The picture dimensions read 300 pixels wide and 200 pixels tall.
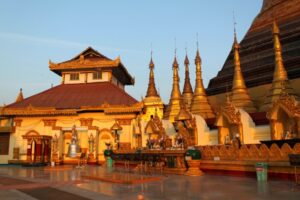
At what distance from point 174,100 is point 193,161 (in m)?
13.3

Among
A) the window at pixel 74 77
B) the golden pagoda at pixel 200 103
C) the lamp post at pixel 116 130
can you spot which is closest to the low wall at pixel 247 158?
the golden pagoda at pixel 200 103

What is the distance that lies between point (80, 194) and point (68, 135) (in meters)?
20.9

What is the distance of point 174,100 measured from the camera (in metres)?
26.6

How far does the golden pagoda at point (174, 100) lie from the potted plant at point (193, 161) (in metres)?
10.2

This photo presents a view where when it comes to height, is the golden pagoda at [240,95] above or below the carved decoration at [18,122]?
above

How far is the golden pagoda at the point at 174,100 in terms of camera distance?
25081 mm

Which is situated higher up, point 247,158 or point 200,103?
point 200,103

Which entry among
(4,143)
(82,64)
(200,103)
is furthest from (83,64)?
(200,103)

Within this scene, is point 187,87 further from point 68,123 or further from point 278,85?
point 278,85

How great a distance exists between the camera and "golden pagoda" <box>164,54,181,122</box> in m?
25.1

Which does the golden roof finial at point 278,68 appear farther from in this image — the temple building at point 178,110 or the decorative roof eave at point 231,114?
the decorative roof eave at point 231,114

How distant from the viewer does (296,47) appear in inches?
838

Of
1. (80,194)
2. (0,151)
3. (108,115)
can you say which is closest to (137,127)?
(108,115)

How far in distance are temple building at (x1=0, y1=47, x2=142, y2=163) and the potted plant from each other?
11.9m
